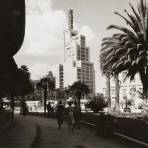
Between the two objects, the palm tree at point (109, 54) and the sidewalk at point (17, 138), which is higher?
the palm tree at point (109, 54)

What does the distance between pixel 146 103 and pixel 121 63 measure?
367 cm

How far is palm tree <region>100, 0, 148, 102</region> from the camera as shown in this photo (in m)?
28.5

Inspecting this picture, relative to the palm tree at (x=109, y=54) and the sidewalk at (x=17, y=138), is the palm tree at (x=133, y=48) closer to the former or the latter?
the palm tree at (x=109, y=54)

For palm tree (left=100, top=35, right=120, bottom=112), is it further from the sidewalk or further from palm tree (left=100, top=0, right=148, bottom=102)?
the sidewalk

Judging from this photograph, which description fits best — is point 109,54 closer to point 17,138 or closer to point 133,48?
point 133,48

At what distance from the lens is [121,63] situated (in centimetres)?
2972

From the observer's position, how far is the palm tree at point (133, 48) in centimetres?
2848

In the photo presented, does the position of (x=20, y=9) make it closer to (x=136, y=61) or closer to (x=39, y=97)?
(x=136, y=61)

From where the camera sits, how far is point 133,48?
96.3 feet

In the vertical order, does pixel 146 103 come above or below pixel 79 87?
below

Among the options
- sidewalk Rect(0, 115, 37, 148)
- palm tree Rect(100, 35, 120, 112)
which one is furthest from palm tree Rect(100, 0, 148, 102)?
sidewalk Rect(0, 115, 37, 148)

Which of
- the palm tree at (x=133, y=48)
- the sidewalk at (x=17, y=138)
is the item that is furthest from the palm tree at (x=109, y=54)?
the sidewalk at (x=17, y=138)

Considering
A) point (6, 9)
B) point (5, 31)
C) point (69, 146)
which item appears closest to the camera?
point (6, 9)

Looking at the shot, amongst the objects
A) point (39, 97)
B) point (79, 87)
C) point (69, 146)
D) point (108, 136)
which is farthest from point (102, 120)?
point (39, 97)
